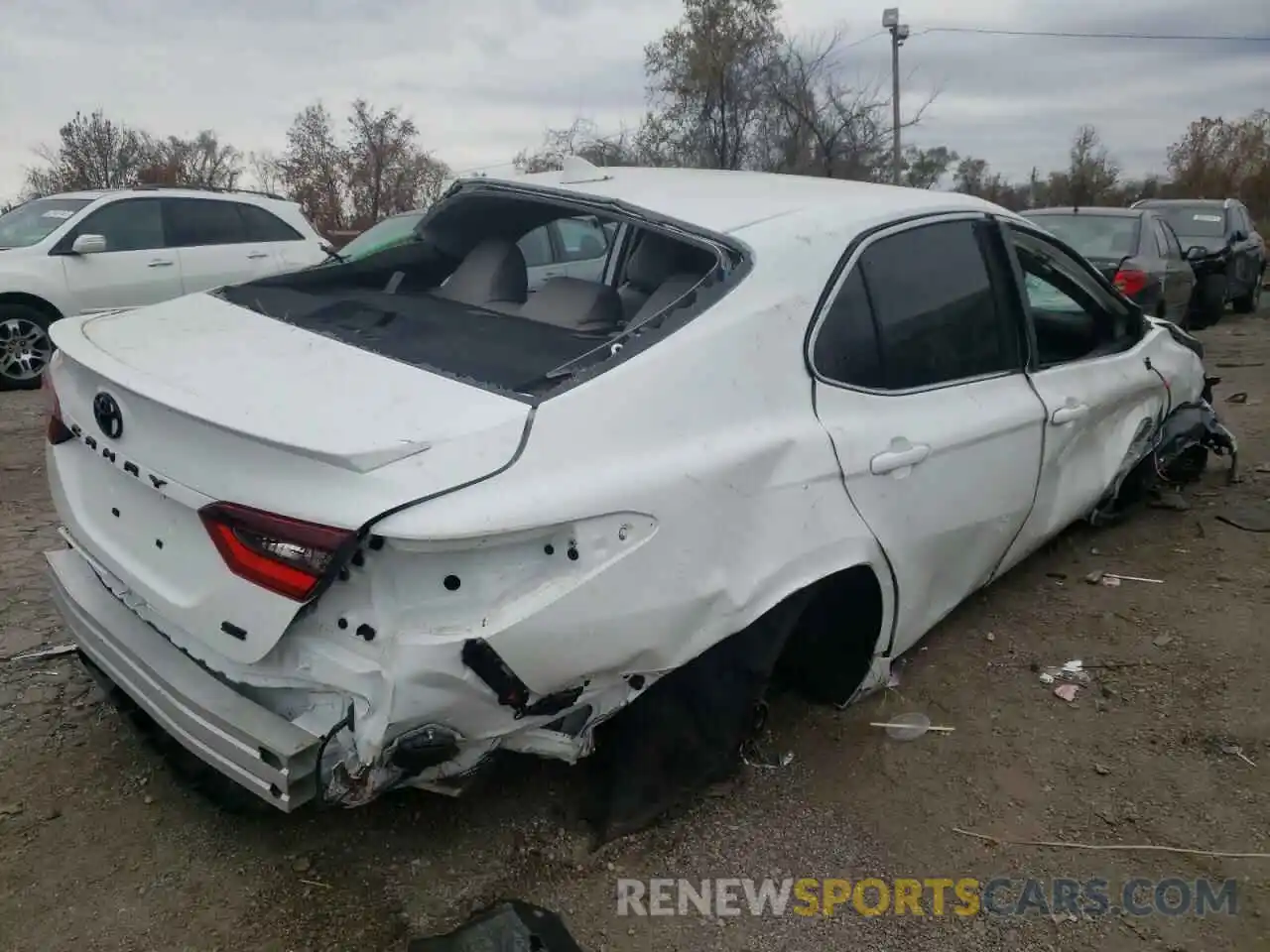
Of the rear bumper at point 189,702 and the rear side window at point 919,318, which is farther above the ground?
the rear side window at point 919,318

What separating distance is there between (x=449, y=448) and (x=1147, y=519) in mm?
4248

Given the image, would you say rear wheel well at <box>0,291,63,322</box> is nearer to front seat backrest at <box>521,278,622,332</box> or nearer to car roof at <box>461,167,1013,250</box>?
car roof at <box>461,167,1013,250</box>

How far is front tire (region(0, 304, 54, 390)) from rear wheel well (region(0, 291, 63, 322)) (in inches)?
0.7

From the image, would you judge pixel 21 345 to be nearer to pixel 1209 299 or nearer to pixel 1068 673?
pixel 1068 673

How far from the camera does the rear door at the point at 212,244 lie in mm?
9273

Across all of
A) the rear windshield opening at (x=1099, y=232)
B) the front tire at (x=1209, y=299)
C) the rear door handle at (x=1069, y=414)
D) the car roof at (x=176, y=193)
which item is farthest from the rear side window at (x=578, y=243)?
the front tire at (x=1209, y=299)

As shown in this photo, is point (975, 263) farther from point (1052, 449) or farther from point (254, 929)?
point (254, 929)

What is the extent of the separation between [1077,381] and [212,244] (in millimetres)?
8168

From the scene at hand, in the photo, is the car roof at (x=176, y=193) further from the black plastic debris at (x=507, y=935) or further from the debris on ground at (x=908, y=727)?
the black plastic debris at (x=507, y=935)

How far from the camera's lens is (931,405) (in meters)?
3.00

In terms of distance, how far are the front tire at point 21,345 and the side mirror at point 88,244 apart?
60 cm

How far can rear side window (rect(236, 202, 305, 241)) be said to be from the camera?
972 centimetres

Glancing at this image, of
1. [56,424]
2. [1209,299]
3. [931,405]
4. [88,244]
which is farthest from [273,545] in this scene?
[1209,299]

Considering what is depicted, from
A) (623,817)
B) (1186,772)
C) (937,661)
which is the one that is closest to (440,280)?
(623,817)
